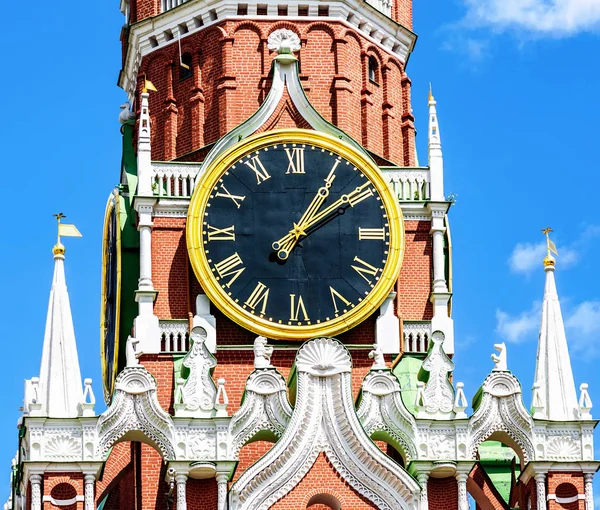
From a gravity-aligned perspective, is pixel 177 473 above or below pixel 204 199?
Result: below

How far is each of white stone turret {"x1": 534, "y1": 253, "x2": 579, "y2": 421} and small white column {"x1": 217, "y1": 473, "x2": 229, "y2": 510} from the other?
5317 mm

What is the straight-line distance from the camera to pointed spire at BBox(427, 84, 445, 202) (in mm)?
58375

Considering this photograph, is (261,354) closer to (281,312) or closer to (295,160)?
(281,312)

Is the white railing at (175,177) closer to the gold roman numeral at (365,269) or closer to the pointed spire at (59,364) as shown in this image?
the pointed spire at (59,364)

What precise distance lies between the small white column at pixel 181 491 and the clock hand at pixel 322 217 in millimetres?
4807

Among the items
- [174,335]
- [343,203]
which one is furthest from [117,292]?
[343,203]

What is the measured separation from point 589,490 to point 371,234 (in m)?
5.96

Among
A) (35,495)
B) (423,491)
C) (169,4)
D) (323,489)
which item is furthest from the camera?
(169,4)

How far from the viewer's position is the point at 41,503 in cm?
5375

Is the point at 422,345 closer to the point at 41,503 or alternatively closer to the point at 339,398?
Answer: the point at 339,398

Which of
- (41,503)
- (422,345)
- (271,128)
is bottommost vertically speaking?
(41,503)

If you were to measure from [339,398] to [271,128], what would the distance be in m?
5.73

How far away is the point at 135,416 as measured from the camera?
54.5 metres

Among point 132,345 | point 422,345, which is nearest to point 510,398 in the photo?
point 422,345
